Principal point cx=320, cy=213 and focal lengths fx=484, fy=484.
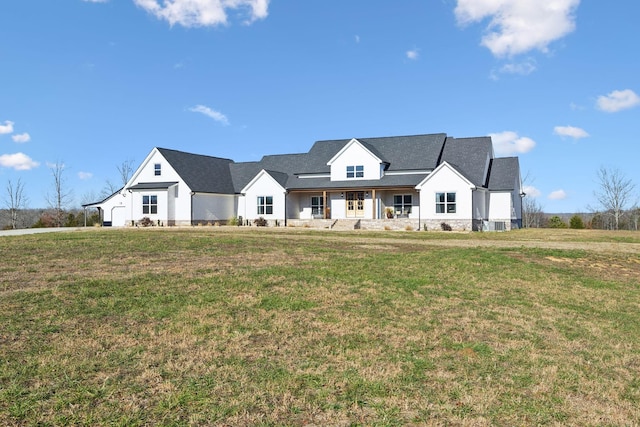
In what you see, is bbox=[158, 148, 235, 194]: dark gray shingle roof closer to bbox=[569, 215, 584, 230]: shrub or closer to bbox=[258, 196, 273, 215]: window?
bbox=[258, 196, 273, 215]: window

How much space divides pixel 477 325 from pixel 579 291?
208 inches

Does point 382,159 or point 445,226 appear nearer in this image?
point 445,226

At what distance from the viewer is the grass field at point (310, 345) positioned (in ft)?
17.5

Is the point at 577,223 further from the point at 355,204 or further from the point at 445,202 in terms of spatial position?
the point at 355,204

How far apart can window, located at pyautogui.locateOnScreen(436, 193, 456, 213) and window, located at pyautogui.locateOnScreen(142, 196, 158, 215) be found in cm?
2518

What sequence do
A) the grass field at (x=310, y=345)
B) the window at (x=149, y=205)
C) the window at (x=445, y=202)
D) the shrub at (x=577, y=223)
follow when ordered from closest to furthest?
1. the grass field at (x=310, y=345)
2. the window at (x=445, y=202)
3. the window at (x=149, y=205)
4. the shrub at (x=577, y=223)

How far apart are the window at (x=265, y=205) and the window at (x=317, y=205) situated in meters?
3.96

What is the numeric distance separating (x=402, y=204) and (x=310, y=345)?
3556 centimetres

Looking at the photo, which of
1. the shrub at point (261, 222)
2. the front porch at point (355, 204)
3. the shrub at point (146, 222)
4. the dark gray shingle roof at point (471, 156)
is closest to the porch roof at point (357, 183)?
the front porch at point (355, 204)

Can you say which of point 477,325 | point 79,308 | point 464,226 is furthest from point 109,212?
point 477,325

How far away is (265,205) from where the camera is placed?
1786 inches

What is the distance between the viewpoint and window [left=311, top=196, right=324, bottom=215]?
4538 cm

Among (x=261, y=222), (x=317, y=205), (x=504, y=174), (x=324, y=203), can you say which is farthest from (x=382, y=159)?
(x=261, y=222)

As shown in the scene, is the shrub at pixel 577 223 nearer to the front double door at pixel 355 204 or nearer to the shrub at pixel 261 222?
the front double door at pixel 355 204
